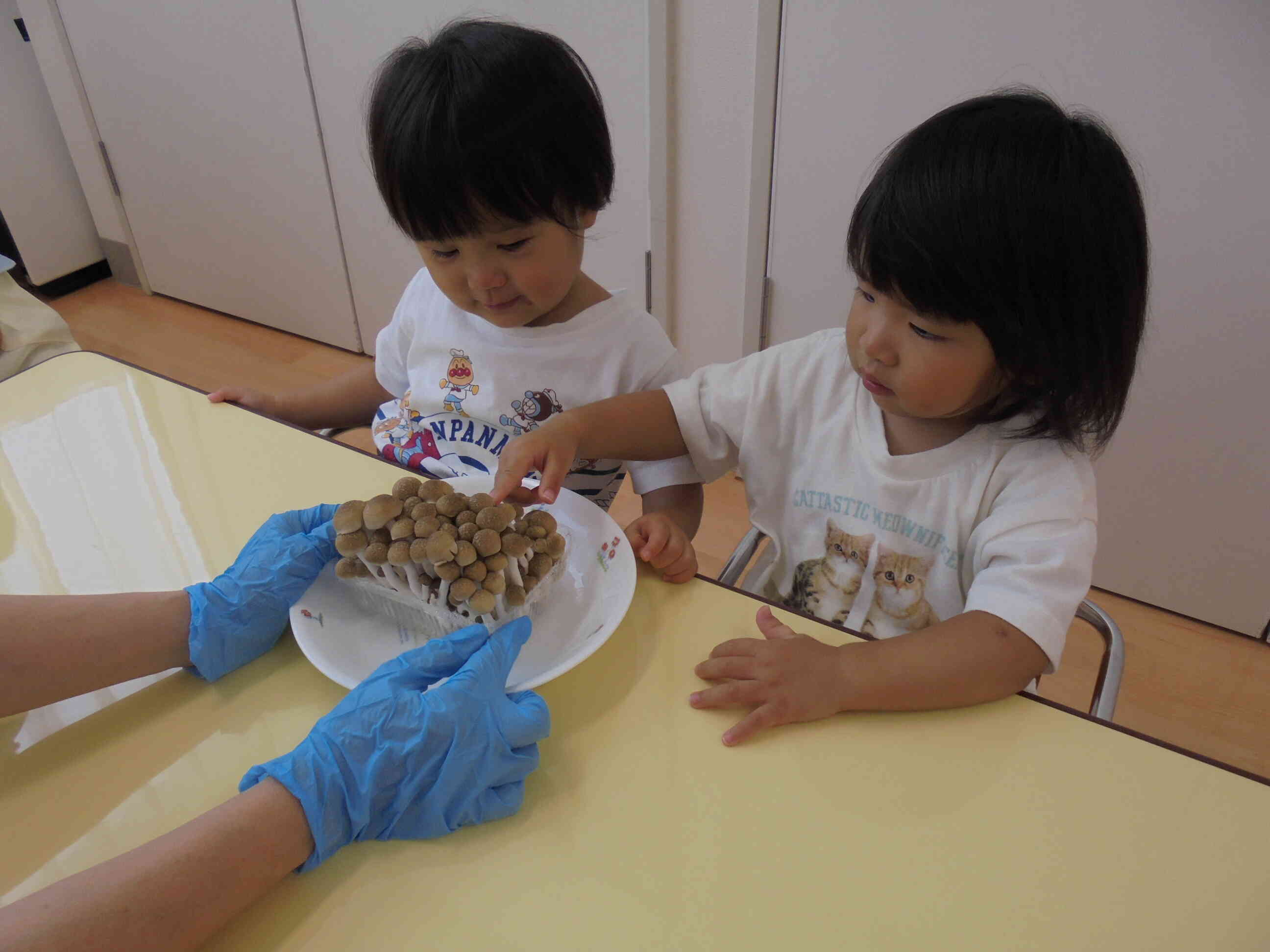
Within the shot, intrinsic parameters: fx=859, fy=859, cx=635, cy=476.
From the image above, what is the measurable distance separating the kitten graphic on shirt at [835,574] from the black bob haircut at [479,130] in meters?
0.44

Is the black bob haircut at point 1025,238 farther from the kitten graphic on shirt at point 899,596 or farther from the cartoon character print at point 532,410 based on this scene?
the cartoon character print at point 532,410

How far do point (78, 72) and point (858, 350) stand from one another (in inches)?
113

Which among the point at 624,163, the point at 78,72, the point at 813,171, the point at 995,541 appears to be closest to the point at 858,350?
the point at 995,541

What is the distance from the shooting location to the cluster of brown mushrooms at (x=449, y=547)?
24.9 inches

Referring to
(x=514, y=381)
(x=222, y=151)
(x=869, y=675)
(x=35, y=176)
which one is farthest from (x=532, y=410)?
(x=35, y=176)

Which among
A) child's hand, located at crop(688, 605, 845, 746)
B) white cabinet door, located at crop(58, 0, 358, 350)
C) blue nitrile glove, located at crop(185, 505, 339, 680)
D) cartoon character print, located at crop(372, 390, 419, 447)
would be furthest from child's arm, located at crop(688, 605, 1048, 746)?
white cabinet door, located at crop(58, 0, 358, 350)

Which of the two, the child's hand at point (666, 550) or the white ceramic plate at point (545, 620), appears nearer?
the white ceramic plate at point (545, 620)

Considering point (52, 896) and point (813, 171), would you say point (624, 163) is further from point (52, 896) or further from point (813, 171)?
point (52, 896)

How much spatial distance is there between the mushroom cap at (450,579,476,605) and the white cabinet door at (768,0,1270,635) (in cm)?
118

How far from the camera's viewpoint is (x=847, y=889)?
1.71ft

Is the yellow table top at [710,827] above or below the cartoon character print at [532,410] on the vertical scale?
above

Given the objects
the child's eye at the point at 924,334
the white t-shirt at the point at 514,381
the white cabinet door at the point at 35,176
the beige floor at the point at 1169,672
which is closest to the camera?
the child's eye at the point at 924,334

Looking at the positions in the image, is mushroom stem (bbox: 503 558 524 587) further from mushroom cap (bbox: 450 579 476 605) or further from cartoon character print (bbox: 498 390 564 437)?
cartoon character print (bbox: 498 390 564 437)

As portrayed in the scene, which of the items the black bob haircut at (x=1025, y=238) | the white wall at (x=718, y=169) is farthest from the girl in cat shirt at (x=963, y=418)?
the white wall at (x=718, y=169)
